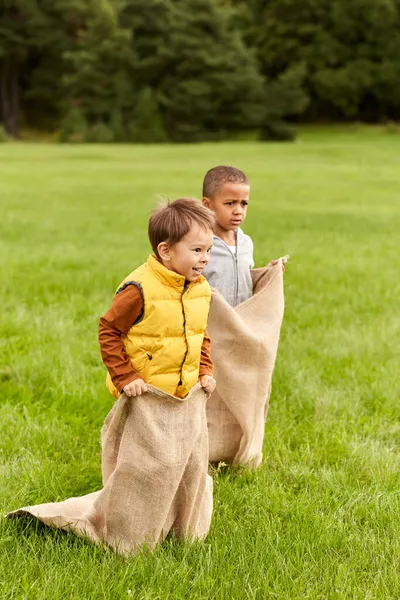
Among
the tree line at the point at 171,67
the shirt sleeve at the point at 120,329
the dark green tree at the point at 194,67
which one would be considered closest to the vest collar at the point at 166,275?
the shirt sleeve at the point at 120,329

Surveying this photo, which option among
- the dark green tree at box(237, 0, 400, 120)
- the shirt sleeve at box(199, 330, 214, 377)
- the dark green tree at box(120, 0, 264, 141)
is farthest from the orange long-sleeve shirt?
the dark green tree at box(237, 0, 400, 120)

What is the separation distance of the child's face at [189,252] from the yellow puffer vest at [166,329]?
1.8 inches

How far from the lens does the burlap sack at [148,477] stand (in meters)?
2.81

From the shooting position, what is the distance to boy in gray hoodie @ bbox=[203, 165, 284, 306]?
3611 mm

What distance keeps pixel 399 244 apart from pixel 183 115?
1704 inches

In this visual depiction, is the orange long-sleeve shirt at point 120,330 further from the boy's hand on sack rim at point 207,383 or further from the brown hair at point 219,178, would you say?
the brown hair at point 219,178

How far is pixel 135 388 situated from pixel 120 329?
0.24 meters

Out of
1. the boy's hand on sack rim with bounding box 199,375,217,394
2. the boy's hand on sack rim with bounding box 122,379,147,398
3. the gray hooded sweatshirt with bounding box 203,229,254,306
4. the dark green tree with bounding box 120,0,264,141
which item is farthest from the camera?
the dark green tree with bounding box 120,0,264,141

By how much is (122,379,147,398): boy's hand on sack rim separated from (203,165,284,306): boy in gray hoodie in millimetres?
1020

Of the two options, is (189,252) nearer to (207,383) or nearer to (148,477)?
(207,383)

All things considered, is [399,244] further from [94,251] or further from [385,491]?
[385,491]

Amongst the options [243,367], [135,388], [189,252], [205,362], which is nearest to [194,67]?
[243,367]

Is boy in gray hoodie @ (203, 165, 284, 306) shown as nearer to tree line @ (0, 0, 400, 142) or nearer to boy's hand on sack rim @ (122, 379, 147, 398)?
boy's hand on sack rim @ (122, 379, 147, 398)

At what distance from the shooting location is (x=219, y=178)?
3619mm
